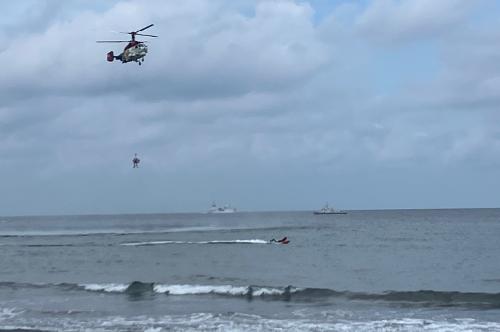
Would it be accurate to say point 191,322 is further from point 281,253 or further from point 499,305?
point 281,253

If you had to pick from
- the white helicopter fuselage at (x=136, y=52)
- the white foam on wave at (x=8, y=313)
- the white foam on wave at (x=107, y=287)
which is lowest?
the white foam on wave at (x=8, y=313)

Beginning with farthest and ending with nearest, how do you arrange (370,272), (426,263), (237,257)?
(237,257) < (426,263) < (370,272)

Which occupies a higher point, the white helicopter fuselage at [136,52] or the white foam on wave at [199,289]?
the white helicopter fuselage at [136,52]

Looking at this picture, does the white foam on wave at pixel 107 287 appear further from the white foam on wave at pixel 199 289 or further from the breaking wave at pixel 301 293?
the white foam on wave at pixel 199 289

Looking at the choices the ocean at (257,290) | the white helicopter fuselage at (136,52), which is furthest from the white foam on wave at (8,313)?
the white helicopter fuselage at (136,52)

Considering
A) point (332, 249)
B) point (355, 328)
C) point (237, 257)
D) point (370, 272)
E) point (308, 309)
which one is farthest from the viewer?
point (332, 249)

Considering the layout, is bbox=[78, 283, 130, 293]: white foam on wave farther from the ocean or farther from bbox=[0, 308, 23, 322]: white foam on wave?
bbox=[0, 308, 23, 322]: white foam on wave

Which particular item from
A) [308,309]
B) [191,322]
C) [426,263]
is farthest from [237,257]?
[191,322]

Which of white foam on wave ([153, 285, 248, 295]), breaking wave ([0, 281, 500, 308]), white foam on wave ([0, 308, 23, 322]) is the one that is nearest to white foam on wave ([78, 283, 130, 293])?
breaking wave ([0, 281, 500, 308])
